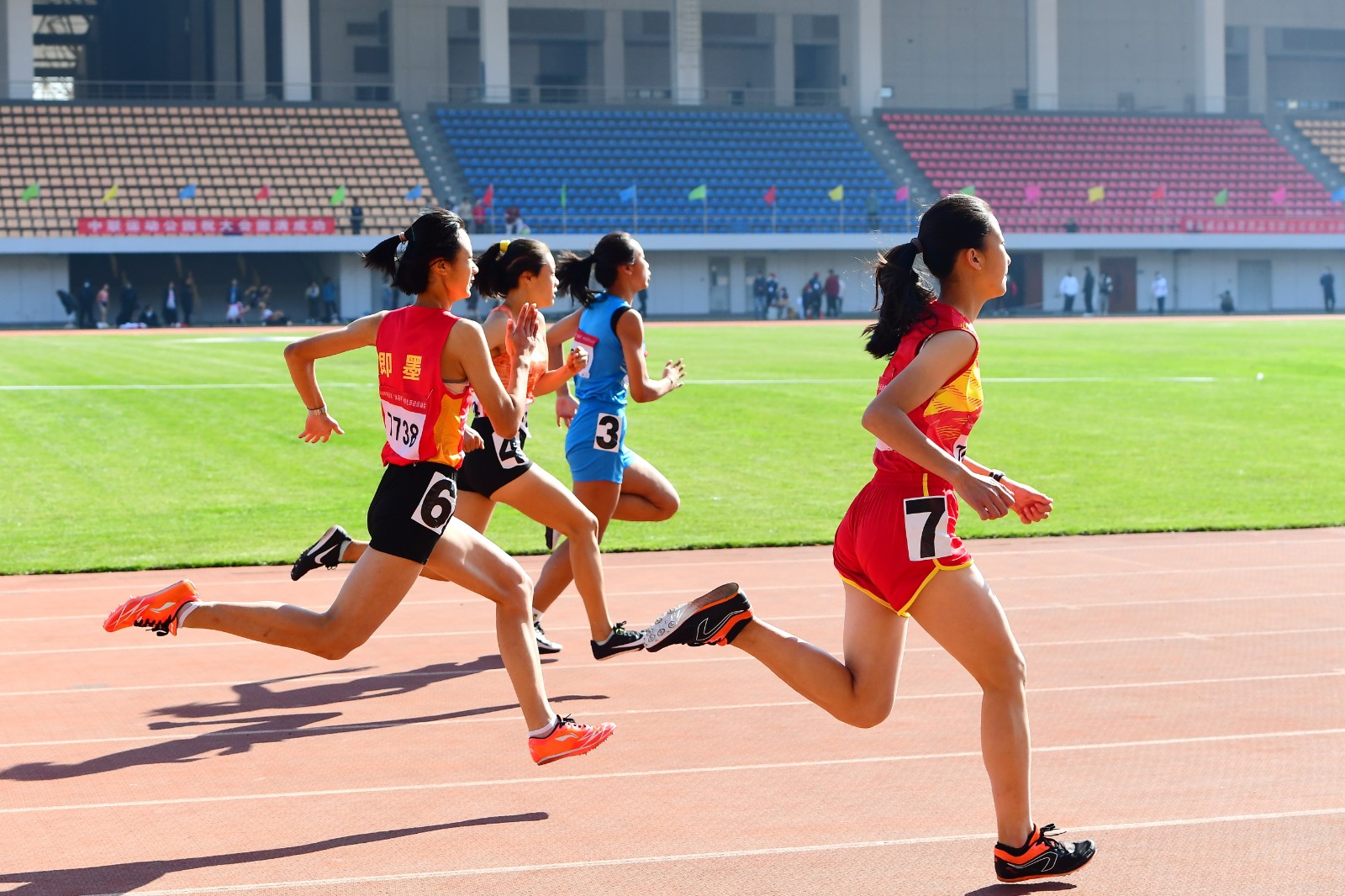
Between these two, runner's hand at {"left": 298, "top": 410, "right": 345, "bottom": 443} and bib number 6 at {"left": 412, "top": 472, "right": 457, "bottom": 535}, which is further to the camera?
runner's hand at {"left": 298, "top": 410, "right": 345, "bottom": 443}

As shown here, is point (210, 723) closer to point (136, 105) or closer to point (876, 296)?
point (876, 296)

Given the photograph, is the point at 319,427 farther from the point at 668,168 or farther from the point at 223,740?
the point at 668,168

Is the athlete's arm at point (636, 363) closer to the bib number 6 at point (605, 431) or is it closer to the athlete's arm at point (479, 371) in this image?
the bib number 6 at point (605, 431)

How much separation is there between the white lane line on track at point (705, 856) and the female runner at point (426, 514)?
69 cm

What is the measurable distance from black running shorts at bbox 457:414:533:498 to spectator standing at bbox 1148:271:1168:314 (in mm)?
50723

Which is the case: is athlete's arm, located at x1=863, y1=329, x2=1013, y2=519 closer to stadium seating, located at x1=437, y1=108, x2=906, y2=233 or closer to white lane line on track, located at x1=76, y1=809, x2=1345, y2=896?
white lane line on track, located at x1=76, y1=809, x2=1345, y2=896

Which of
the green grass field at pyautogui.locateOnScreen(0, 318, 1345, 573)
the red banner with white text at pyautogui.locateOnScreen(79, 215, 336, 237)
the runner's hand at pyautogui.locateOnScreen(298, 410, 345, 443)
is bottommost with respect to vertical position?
the green grass field at pyautogui.locateOnScreen(0, 318, 1345, 573)

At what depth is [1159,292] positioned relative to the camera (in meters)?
54.4

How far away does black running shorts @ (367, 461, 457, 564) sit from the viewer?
204 inches

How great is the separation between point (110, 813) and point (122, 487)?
9.99 meters

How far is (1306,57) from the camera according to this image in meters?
68.6

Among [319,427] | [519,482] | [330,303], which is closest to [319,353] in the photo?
[319,427]

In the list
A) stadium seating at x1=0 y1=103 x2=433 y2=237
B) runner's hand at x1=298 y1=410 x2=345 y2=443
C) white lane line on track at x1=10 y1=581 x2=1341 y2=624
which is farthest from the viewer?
stadium seating at x1=0 y1=103 x2=433 y2=237

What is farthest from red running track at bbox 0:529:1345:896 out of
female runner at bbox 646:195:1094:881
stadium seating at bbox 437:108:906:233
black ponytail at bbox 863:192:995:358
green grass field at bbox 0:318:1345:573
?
stadium seating at bbox 437:108:906:233
